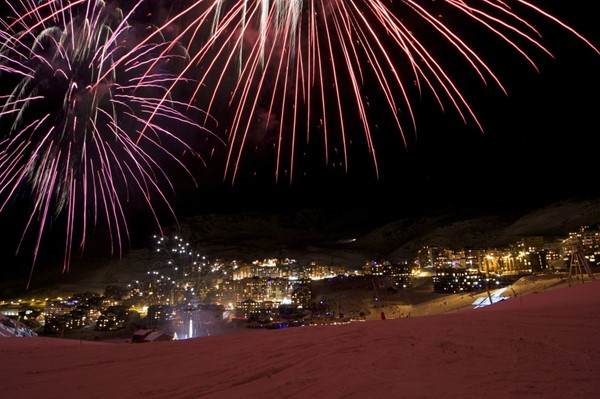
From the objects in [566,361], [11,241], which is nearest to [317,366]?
[566,361]

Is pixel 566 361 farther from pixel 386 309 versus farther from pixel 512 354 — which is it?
Answer: pixel 386 309

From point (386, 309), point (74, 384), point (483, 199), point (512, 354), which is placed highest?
point (483, 199)

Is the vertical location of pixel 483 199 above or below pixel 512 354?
above

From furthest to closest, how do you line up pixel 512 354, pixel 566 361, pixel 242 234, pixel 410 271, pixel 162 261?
1. pixel 242 234
2. pixel 162 261
3. pixel 410 271
4. pixel 512 354
5. pixel 566 361

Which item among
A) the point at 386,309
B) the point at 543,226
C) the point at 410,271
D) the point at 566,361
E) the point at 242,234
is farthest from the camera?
the point at 242,234

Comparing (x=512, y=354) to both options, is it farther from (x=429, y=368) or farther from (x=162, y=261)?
(x=162, y=261)

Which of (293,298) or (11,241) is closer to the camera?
(293,298)
